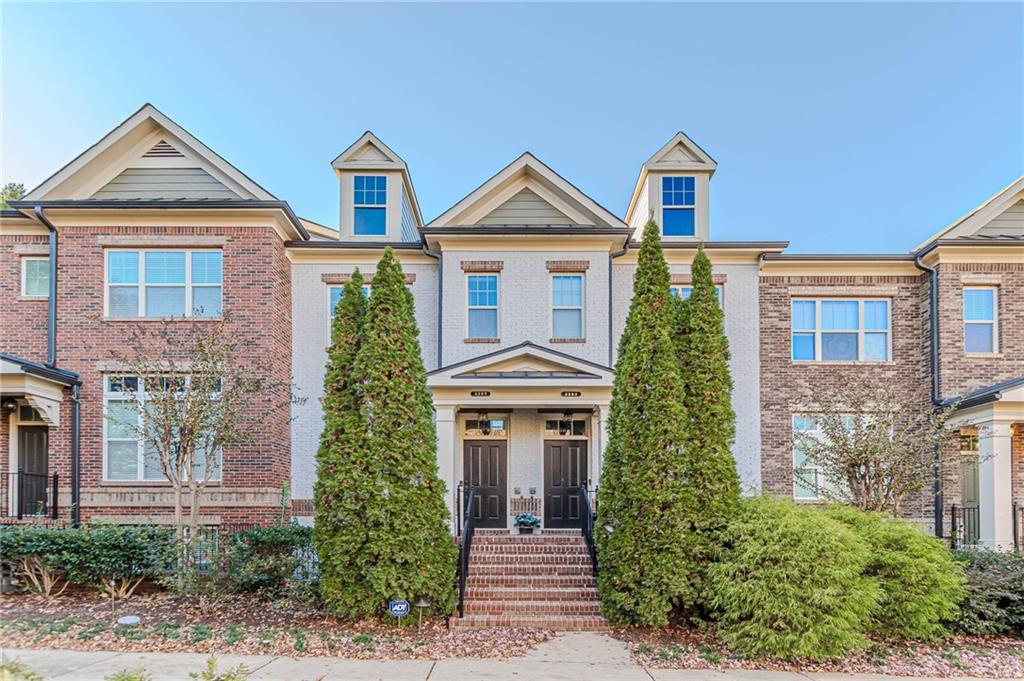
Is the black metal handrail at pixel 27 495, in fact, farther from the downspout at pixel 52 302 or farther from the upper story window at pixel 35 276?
the upper story window at pixel 35 276

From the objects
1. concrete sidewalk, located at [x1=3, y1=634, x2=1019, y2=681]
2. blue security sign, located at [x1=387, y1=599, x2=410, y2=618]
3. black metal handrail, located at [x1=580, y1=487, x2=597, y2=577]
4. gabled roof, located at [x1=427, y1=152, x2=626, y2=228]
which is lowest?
concrete sidewalk, located at [x1=3, y1=634, x2=1019, y2=681]

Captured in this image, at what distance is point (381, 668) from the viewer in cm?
765

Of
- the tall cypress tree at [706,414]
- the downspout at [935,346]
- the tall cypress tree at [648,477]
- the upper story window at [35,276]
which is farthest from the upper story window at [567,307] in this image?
the upper story window at [35,276]

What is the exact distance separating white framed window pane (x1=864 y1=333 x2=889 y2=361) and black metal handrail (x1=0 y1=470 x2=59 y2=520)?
17.0 m

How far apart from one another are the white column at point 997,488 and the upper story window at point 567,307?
27.1 ft

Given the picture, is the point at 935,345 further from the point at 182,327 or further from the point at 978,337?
the point at 182,327

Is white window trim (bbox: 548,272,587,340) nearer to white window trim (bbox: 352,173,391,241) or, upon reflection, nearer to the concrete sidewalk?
white window trim (bbox: 352,173,391,241)

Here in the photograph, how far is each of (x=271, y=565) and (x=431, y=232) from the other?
7094 millimetres

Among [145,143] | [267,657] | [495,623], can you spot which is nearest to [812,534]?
[495,623]

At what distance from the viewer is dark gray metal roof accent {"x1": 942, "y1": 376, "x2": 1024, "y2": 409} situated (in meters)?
12.9

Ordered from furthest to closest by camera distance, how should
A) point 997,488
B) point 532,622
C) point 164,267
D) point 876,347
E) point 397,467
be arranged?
point 876,347 < point 164,267 < point 997,488 < point 532,622 < point 397,467

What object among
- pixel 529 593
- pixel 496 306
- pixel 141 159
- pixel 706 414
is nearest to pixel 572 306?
pixel 496 306

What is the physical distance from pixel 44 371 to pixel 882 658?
14207 millimetres

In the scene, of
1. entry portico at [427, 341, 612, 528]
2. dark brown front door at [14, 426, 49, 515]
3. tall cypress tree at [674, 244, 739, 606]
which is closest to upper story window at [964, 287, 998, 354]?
tall cypress tree at [674, 244, 739, 606]
